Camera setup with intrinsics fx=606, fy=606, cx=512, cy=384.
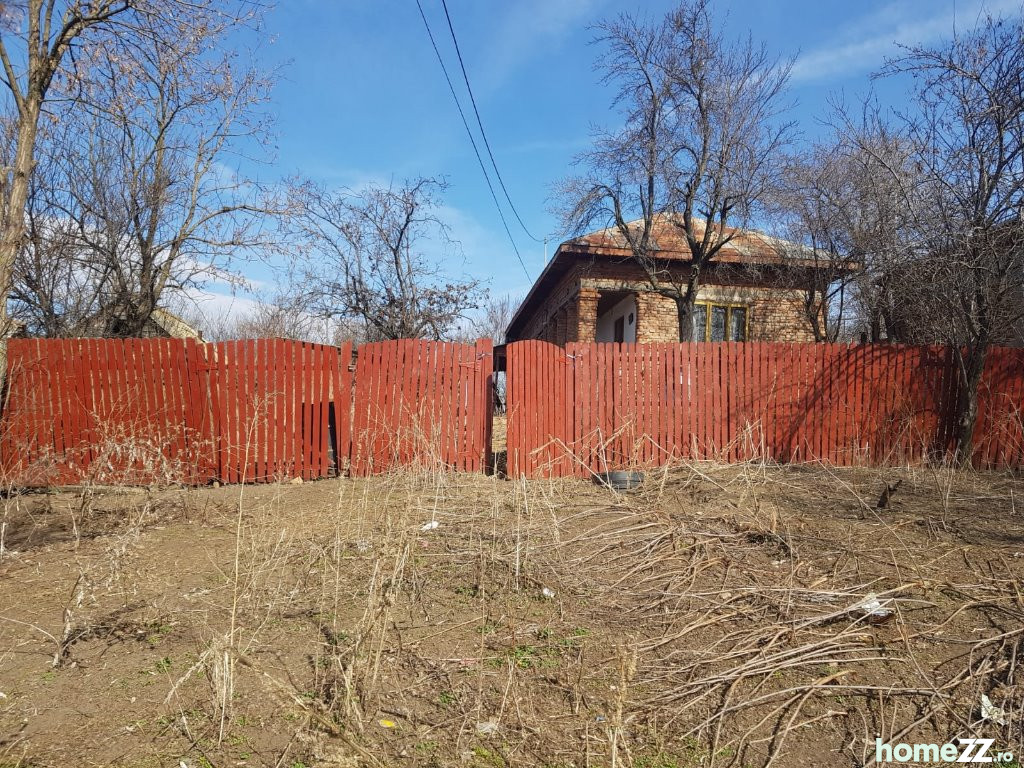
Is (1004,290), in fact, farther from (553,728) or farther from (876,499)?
(553,728)

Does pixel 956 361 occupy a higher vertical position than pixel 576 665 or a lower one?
higher

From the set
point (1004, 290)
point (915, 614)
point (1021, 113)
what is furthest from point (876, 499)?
point (1021, 113)

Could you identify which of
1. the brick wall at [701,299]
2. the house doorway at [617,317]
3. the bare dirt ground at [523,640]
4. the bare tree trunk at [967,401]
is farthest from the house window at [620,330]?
the bare dirt ground at [523,640]

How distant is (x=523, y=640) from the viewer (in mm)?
3195

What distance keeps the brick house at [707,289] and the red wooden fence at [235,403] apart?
6102 mm

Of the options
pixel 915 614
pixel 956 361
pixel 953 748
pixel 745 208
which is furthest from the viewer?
pixel 745 208

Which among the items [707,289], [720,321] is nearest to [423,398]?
[707,289]

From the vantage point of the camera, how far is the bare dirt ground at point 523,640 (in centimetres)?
241

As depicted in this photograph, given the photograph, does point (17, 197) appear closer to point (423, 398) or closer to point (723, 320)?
point (423, 398)

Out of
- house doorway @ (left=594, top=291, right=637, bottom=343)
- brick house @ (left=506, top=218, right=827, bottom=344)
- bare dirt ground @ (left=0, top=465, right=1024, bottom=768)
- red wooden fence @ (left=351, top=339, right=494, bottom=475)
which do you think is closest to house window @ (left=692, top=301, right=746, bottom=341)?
brick house @ (left=506, top=218, right=827, bottom=344)

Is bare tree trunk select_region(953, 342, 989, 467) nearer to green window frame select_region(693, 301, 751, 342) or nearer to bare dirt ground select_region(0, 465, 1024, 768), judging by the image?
bare dirt ground select_region(0, 465, 1024, 768)

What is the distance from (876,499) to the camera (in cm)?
556

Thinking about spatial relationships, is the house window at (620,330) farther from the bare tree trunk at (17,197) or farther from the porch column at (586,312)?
the bare tree trunk at (17,197)

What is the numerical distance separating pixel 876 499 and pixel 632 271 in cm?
845
